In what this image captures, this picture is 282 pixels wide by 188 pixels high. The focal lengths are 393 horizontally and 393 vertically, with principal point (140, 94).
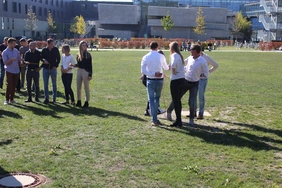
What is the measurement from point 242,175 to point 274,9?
80471mm

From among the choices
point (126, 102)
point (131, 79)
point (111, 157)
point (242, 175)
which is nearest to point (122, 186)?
point (111, 157)

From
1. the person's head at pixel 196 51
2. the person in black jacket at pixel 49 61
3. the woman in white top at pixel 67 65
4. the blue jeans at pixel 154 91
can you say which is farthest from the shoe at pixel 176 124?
the person in black jacket at pixel 49 61

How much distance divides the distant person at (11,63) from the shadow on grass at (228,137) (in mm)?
5168

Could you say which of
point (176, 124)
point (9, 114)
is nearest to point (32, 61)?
point (9, 114)

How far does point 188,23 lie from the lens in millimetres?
92688

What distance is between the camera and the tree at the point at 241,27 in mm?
88188

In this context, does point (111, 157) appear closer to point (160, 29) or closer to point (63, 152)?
point (63, 152)

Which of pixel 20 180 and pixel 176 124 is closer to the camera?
pixel 20 180

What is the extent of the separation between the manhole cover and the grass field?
0.15 metres

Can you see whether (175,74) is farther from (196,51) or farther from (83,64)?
(83,64)

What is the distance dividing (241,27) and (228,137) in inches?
3370

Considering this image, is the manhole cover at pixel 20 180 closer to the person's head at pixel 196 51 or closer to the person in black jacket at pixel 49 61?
the person's head at pixel 196 51

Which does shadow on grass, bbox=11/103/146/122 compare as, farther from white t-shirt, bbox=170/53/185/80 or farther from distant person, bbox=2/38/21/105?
white t-shirt, bbox=170/53/185/80

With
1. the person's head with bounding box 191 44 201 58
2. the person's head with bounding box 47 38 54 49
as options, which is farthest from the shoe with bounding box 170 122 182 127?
the person's head with bounding box 47 38 54 49
